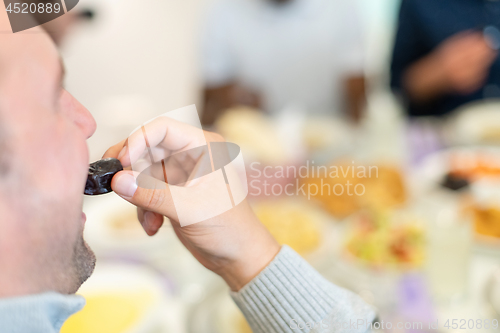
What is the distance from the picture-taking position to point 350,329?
1.26ft

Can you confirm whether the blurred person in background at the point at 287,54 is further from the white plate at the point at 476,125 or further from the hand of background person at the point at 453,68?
the white plate at the point at 476,125

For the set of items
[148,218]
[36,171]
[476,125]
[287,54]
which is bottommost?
[476,125]

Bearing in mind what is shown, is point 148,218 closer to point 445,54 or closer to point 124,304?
point 124,304

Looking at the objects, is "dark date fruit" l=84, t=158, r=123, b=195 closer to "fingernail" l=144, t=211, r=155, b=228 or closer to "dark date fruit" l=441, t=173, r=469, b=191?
"fingernail" l=144, t=211, r=155, b=228

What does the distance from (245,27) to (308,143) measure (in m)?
0.78

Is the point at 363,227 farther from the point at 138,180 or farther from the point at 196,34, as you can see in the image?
the point at 196,34

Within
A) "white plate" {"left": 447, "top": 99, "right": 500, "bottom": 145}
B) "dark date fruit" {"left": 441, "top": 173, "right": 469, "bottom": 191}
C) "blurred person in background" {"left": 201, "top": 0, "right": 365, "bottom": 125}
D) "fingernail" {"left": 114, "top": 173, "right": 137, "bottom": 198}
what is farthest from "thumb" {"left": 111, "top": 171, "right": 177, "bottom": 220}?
"blurred person in background" {"left": 201, "top": 0, "right": 365, "bottom": 125}

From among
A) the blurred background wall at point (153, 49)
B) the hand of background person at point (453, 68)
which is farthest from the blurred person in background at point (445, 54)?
the blurred background wall at point (153, 49)

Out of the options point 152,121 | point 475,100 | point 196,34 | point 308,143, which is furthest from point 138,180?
point 196,34

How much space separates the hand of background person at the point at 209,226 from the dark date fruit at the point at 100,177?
0.02 m

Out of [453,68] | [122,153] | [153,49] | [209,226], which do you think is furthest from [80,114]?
[153,49]

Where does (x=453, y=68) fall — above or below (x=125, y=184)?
below

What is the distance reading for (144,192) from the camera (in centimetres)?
33

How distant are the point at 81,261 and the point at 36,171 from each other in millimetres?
92
